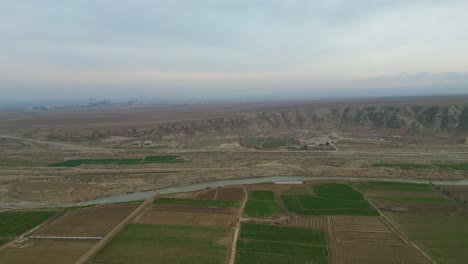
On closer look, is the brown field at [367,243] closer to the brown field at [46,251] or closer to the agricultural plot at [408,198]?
the agricultural plot at [408,198]

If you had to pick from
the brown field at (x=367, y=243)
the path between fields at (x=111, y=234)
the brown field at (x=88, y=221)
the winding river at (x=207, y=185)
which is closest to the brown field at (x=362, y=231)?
the brown field at (x=367, y=243)

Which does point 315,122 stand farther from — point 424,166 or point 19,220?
point 19,220

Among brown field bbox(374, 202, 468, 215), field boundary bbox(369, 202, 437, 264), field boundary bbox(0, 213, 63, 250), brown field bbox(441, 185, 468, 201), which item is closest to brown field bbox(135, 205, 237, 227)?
field boundary bbox(0, 213, 63, 250)

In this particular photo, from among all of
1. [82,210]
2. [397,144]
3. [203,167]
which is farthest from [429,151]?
[82,210]

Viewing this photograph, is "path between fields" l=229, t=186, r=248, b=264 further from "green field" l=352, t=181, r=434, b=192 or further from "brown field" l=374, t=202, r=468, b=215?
"green field" l=352, t=181, r=434, b=192

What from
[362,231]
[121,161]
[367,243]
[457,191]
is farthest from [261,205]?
[121,161]

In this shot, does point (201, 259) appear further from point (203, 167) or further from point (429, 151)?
point (429, 151)
